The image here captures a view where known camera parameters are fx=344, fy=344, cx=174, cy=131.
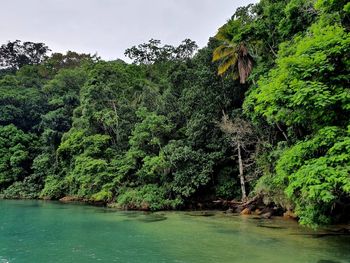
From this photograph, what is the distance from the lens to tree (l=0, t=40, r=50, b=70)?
60.9m

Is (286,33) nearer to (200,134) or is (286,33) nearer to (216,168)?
(200,134)

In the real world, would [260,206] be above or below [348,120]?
below

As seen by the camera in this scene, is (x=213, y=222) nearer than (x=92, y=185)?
Yes

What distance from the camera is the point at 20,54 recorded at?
61719mm

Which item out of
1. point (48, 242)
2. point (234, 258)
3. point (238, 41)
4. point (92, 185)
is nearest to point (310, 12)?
point (238, 41)

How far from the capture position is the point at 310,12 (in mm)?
13008

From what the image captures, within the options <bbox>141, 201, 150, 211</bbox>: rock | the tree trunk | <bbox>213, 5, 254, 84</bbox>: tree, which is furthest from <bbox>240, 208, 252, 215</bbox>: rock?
<bbox>213, 5, 254, 84</bbox>: tree

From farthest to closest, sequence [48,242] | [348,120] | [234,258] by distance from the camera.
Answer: [48,242] < [234,258] < [348,120]

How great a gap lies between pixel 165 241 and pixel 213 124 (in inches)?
412

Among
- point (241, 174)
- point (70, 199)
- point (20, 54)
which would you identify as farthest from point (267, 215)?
point (20, 54)

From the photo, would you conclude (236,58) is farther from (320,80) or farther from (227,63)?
(320,80)

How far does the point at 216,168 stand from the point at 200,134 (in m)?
2.43

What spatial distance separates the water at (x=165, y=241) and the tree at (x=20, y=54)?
49.8 meters

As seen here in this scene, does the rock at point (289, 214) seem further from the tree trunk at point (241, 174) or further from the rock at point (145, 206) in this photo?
the rock at point (145, 206)
